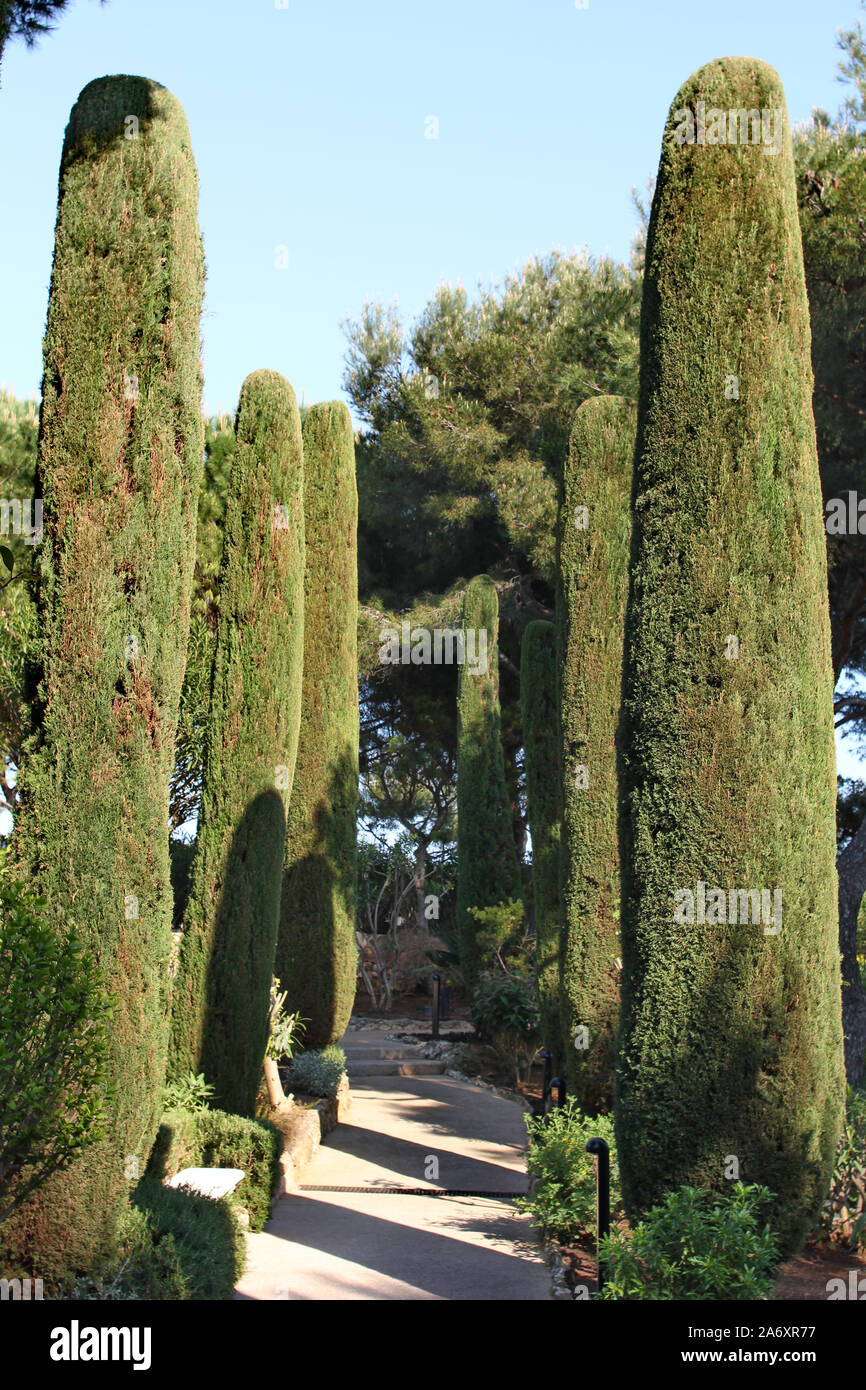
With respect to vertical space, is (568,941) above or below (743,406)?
below

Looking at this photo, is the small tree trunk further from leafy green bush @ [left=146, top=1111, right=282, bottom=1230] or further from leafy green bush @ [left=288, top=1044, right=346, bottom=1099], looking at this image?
leafy green bush @ [left=146, top=1111, right=282, bottom=1230]

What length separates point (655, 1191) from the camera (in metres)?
5.45

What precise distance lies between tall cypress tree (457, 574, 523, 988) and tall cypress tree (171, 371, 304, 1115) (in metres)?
8.33

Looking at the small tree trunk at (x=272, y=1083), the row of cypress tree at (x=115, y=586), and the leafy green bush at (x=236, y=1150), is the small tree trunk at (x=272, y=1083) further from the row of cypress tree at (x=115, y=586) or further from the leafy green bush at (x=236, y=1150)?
the row of cypress tree at (x=115, y=586)

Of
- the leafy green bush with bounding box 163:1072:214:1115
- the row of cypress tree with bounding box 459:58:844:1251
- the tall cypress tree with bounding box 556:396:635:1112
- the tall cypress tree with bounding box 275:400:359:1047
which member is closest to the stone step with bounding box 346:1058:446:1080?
the tall cypress tree with bounding box 275:400:359:1047

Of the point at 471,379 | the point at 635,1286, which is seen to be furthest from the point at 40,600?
the point at 471,379

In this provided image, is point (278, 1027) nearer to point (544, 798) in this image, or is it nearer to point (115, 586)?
point (544, 798)

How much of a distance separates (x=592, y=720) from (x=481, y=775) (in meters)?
9.37

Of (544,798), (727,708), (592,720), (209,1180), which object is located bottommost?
(209,1180)

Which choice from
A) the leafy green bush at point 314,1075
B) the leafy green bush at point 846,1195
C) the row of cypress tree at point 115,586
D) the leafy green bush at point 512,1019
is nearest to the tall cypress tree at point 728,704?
the leafy green bush at point 846,1195

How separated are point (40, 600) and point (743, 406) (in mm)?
3811

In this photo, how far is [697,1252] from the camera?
189 inches

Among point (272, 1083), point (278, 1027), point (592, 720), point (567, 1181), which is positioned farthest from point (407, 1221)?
point (592, 720)

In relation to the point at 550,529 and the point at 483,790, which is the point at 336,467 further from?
the point at 483,790
